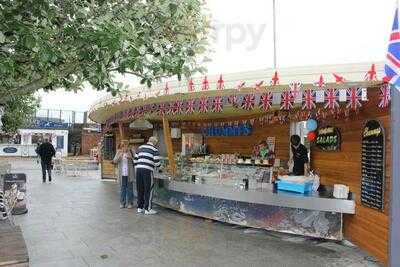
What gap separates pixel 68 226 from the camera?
29.1 ft

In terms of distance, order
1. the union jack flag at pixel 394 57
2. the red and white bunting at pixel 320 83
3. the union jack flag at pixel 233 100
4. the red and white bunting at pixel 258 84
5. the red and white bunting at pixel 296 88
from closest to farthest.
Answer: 1. the union jack flag at pixel 394 57
2. the red and white bunting at pixel 320 83
3. the red and white bunting at pixel 296 88
4. the red and white bunting at pixel 258 84
5. the union jack flag at pixel 233 100

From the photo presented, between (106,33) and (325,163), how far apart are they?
5650mm

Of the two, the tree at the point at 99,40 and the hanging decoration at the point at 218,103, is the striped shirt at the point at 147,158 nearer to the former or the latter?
the hanging decoration at the point at 218,103

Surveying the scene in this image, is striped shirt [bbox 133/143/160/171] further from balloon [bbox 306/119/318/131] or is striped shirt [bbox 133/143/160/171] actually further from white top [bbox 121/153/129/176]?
balloon [bbox 306/119/318/131]

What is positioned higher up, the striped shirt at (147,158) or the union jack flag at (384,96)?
the union jack flag at (384,96)

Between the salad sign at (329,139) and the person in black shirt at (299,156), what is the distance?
1.04 ft

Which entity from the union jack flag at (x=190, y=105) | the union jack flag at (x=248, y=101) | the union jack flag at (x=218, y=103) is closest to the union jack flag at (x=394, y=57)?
the union jack flag at (x=248, y=101)

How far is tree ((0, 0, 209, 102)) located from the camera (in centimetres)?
405

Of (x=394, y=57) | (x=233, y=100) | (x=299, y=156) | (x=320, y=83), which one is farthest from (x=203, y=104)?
(x=394, y=57)

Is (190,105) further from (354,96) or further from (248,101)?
(354,96)

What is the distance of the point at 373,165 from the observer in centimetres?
667

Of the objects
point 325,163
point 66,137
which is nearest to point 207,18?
point 325,163

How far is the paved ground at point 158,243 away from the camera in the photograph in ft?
21.4

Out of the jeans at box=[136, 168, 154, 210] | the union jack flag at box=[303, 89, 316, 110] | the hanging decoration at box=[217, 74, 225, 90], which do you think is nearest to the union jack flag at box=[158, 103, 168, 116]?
the jeans at box=[136, 168, 154, 210]
